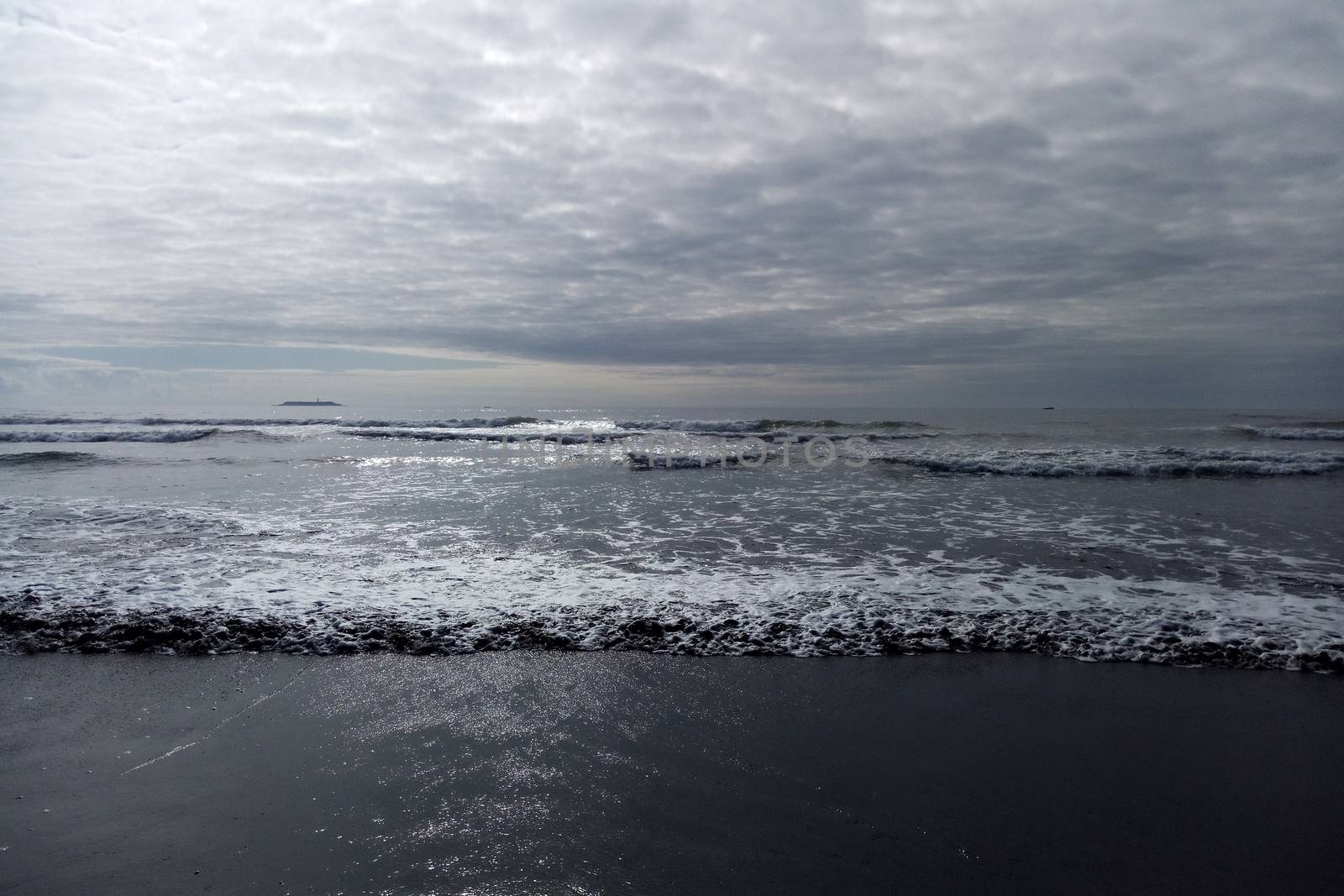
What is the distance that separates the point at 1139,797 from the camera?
11.1ft

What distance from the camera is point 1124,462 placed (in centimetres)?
1964

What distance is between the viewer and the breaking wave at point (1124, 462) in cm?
1808

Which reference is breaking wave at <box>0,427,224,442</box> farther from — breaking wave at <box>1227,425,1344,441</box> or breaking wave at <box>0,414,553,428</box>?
breaking wave at <box>1227,425,1344,441</box>

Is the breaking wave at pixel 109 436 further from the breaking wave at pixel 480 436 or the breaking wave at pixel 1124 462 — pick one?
the breaking wave at pixel 1124 462

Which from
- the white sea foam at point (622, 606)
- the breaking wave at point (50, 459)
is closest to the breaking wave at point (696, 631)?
the white sea foam at point (622, 606)

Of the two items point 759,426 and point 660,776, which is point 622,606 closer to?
point 660,776

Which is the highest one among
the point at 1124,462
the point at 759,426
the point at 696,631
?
the point at 759,426

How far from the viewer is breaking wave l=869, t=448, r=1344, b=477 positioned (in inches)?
712

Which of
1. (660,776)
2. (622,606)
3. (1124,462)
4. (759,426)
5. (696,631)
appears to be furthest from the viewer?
(759,426)

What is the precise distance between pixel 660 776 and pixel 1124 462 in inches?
818

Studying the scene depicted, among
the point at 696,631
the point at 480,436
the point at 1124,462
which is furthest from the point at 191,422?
the point at 1124,462

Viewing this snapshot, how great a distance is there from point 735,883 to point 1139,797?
214 centimetres

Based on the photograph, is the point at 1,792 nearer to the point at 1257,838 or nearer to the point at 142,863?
the point at 142,863

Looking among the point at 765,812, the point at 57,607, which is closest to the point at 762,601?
the point at 765,812
